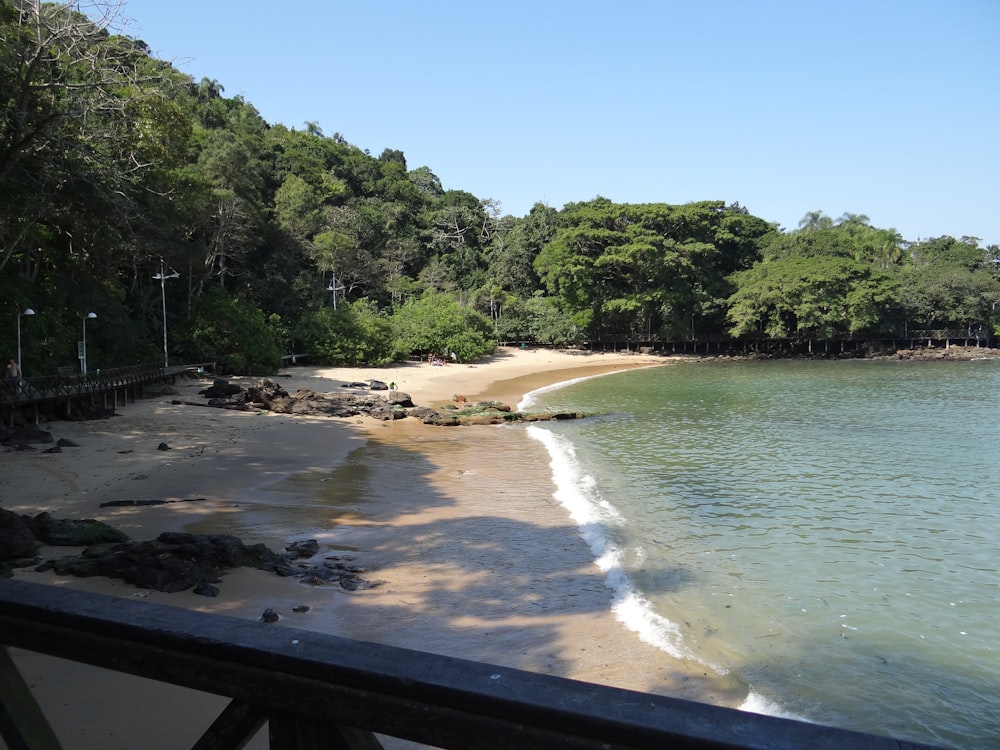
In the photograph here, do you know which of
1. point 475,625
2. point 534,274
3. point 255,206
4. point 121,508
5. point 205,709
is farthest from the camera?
point 534,274

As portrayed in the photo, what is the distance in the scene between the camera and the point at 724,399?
3150 centimetres

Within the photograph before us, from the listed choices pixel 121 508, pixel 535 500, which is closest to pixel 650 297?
pixel 535 500

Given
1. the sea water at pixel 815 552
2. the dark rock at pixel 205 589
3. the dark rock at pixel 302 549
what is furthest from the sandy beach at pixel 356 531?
the sea water at pixel 815 552

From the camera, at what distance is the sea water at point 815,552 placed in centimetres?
664

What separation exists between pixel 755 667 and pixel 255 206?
4002 cm

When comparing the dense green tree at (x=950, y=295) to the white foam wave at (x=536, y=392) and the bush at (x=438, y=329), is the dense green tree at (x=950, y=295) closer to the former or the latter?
Answer: the white foam wave at (x=536, y=392)

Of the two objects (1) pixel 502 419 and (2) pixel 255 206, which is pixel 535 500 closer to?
(1) pixel 502 419

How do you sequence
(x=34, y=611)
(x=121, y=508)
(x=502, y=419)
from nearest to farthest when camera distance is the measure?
1. (x=34, y=611)
2. (x=121, y=508)
3. (x=502, y=419)

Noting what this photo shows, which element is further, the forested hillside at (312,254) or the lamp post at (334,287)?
the lamp post at (334,287)

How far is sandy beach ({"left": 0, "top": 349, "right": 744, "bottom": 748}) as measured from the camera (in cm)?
638

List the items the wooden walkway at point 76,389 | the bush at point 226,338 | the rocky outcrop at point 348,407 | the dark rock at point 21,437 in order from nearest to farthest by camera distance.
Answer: the dark rock at point 21,437, the wooden walkway at point 76,389, the rocky outcrop at point 348,407, the bush at point 226,338

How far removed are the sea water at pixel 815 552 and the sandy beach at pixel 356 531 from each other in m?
0.72

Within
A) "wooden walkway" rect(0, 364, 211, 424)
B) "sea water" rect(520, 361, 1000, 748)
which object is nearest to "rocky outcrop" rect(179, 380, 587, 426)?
"wooden walkway" rect(0, 364, 211, 424)

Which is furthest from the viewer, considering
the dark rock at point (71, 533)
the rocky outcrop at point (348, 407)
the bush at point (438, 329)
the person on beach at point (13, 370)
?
the bush at point (438, 329)
